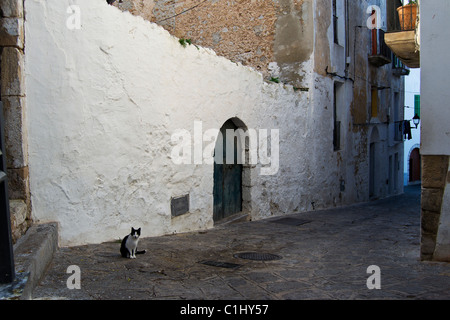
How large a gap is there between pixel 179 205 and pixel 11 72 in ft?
9.67

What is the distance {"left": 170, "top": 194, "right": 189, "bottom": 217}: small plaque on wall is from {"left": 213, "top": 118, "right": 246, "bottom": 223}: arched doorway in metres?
1.13

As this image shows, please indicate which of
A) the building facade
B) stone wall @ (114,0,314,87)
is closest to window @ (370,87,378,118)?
the building facade

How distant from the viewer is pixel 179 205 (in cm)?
650

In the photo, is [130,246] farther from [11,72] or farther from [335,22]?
[335,22]

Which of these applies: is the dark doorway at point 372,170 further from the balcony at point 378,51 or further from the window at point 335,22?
the window at point 335,22

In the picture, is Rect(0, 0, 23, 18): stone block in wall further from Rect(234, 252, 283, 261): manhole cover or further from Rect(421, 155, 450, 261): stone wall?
Rect(421, 155, 450, 261): stone wall

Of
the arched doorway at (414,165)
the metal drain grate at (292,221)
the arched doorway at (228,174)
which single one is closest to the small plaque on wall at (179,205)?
the arched doorway at (228,174)

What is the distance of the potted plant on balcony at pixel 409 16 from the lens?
26.8 ft

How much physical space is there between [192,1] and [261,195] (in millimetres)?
5529

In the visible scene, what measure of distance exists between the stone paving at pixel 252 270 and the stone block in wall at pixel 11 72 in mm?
1659

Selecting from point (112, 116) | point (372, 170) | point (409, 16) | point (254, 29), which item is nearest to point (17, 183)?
point (112, 116)

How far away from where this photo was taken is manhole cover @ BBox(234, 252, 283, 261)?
5.11 metres

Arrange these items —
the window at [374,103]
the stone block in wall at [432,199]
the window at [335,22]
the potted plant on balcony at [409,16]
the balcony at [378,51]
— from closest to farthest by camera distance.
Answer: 1. the stone block in wall at [432,199]
2. the potted plant on balcony at [409,16]
3. the window at [335,22]
4. the balcony at [378,51]
5. the window at [374,103]
